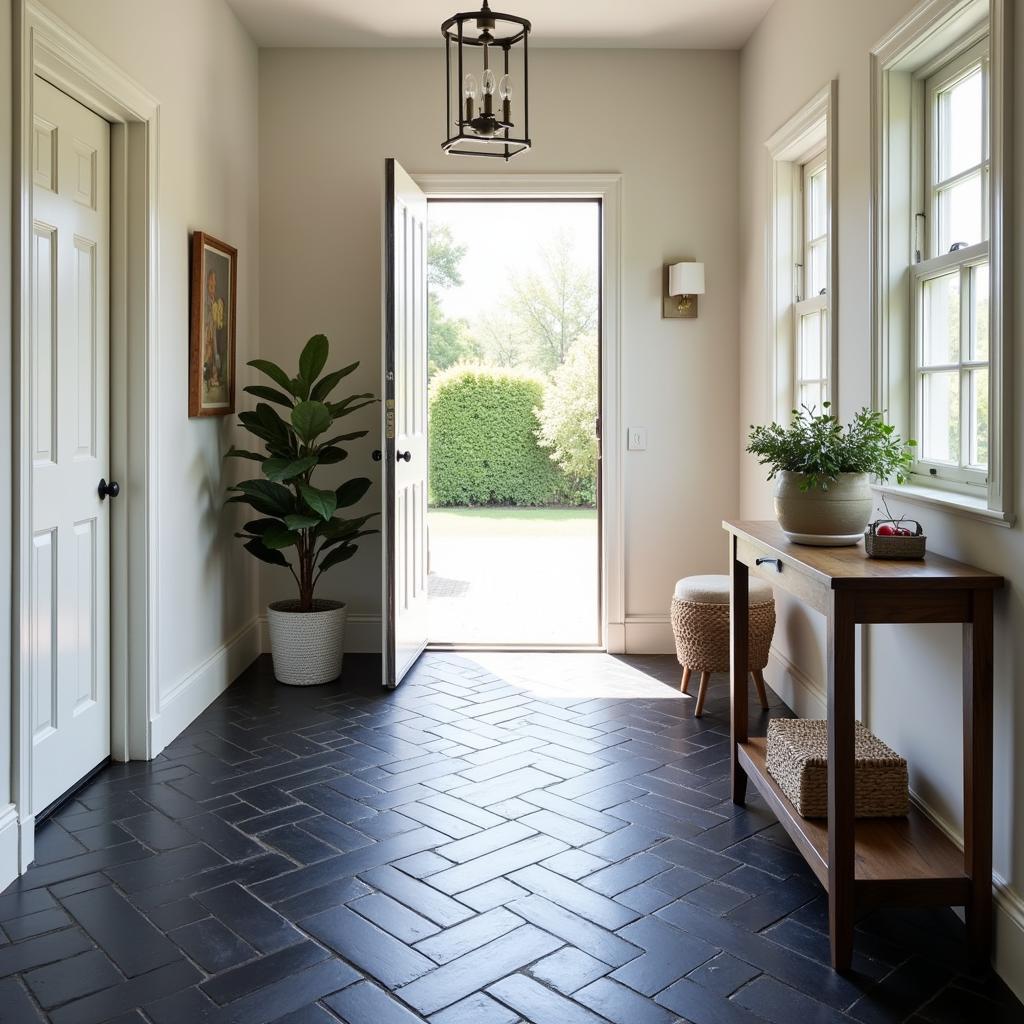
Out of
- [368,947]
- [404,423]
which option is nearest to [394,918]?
[368,947]

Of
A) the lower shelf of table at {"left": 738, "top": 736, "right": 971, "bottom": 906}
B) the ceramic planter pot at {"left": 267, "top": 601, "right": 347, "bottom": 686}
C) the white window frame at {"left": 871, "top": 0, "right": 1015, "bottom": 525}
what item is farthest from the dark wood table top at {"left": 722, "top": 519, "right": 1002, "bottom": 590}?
the ceramic planter pot at {"left": 267, "top": 601, "right": 347, "bottom": 686}

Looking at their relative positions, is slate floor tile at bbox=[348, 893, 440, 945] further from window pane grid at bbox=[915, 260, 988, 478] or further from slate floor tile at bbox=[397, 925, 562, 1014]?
window pane grid at bbox=[915, 260, 988, 478]

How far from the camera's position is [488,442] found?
14.1 m

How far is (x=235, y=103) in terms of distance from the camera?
518 centimetres

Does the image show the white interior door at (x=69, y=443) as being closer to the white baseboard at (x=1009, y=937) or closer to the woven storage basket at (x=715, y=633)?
the woven storage basket at (x=715, y=633)

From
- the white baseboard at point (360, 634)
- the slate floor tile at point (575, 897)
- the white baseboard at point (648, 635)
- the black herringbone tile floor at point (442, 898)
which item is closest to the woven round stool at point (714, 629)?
the black herringbone tile floor at point (442, 898)

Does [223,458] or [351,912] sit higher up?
[223,458]

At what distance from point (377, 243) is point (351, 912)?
12.7 feet

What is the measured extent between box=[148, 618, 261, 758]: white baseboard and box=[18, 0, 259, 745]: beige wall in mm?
13

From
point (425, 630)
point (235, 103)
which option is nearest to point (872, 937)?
point (425, 630)

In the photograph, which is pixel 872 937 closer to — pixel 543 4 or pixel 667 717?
pixel 667 717

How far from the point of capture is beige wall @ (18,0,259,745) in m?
4.03

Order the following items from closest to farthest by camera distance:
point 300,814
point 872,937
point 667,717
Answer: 1. point 872,937
2. point 300,814
3. point 667,717

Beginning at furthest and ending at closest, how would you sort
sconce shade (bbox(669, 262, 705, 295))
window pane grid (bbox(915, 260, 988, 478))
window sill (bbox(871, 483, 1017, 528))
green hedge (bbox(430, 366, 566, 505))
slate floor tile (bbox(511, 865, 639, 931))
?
green hedge (bbox(430, 366, 566, 505)) < sconce shade (bbox(669, 262, 705, 295)) < window pane grid (bbox(915, 260, 988, 478)) < slate floor tile (bbox(511, 865, 639, 931)) < window sill (bbox(871, 483, 1017, 528))
